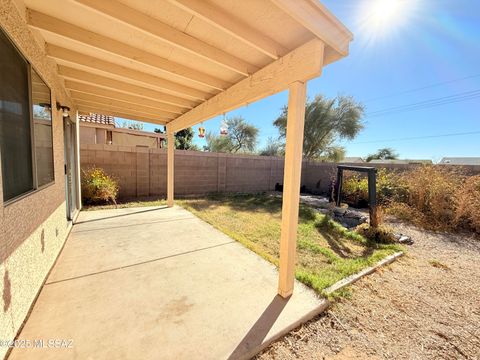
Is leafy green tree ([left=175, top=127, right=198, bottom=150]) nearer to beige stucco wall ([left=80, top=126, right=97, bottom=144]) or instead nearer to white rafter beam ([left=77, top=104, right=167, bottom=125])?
beige stucco wall ([left=80, top=126, right=97, bottom=144])

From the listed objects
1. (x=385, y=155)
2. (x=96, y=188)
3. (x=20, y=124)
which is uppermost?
(x=385, y=155)

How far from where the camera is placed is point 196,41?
6.37 feet

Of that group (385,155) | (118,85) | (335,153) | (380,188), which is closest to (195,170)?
(118,85)

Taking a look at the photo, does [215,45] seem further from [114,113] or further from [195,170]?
[195,170]

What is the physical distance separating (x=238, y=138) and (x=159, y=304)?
19.4m

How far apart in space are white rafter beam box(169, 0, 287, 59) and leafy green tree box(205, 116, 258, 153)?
58.9 ft

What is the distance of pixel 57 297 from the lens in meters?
1.91

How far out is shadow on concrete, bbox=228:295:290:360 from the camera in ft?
4.66

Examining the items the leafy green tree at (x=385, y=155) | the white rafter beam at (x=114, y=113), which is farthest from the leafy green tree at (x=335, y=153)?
the leafy green tree at (x=385, y=155)

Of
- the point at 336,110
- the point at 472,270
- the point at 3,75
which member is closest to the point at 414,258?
the point at 472,270

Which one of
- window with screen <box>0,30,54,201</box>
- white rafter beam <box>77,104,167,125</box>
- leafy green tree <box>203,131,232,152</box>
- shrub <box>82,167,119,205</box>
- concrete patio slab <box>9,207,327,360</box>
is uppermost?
leafy green tree <box>203,131,232,152</box>

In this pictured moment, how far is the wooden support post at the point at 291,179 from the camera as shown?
1.87 meters

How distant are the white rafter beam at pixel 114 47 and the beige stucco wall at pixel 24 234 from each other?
13 cm

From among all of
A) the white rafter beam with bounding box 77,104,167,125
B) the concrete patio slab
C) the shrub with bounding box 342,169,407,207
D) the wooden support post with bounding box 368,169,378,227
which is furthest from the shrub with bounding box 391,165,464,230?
the white rafter beam with bounding box 77,104,167,125
